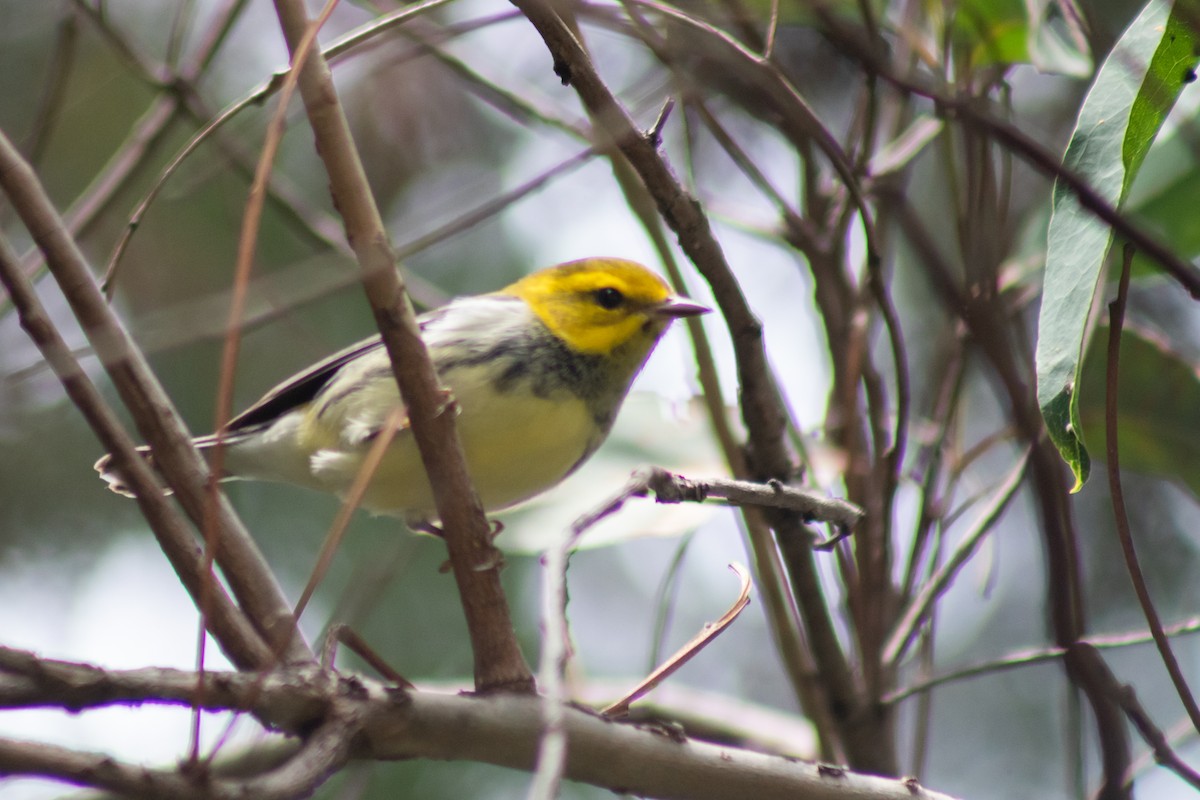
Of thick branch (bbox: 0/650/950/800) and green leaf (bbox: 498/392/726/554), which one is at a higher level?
green leaf (bbox: 498/392/726/554)

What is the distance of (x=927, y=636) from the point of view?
254 cm

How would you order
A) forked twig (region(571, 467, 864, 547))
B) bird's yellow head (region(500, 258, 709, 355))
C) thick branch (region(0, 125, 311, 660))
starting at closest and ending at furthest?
forked twig (region(571, 467, 864, 547)), thick branch (region(0, 125, 311, 660)), bird's yellow head (region(500, 258, 709, 355))

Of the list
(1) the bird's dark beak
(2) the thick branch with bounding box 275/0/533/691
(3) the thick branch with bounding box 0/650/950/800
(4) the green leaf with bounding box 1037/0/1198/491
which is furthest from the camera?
(1) the bird's dark beak

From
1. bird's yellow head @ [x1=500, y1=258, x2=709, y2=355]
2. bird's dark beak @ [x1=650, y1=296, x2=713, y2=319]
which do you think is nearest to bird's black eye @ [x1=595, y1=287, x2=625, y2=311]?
bird's yellow head @ [x1=500, y1=258, x2=709, y2=355]

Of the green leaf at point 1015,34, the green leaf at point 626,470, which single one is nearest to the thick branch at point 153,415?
the green leaf at point 626,470

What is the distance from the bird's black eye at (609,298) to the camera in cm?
308

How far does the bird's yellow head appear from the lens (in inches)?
115

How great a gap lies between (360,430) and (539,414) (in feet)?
1.44

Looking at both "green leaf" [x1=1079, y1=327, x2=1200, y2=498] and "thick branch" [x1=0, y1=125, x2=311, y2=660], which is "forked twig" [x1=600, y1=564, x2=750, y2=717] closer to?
"thick branch" [x1=0, y1=125, x2=311, y2=660]

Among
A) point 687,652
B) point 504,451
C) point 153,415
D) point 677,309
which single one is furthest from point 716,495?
point 677,309

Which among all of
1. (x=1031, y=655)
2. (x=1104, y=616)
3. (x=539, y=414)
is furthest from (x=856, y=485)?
(x=1104, y=616)

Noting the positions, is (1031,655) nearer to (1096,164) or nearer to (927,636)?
(927,636)

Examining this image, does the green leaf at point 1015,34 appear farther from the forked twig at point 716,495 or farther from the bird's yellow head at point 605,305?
the forked twig at point 716,495

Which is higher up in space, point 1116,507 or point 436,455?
point 436,455
